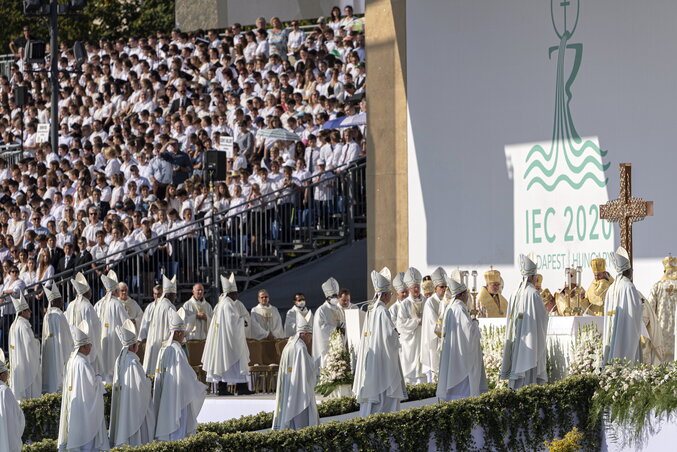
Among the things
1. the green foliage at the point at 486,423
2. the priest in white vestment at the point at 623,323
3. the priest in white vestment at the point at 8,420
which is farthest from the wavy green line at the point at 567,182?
the priest in white vestment at the point at 8,420

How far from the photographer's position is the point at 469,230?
24031 mm

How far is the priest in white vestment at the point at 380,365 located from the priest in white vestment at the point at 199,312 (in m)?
6.68

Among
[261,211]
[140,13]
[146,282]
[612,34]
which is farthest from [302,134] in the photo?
[140,13]

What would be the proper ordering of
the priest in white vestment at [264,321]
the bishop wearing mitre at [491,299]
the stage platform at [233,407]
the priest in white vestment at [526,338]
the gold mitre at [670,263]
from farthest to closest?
1. the priest in white vestment at [264,321]
2. the stage platform at [233,407]
3. the bishop wearing mitre at [491,299]
4. the gold mitre at [670,263]
5. the priest in white vestment at [526,338]

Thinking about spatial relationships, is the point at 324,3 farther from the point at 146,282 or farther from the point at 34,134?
the point at 146,282

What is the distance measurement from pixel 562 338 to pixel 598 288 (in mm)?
1130

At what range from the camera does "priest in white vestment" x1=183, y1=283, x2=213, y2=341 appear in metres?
25.5

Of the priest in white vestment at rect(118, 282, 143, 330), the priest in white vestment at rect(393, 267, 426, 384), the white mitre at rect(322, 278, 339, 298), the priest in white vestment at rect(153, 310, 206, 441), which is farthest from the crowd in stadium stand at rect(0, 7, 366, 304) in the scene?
the priest in white vestment at rect(153, 310, 206, 441)

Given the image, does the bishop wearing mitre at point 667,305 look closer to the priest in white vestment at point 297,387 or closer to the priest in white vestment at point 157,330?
the priest in white vestment at point 297,387

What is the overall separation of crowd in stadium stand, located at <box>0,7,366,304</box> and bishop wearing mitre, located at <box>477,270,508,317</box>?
22.2 ft

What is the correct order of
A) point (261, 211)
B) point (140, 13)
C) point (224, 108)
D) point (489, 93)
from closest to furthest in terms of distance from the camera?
point (489, 93)
point (261, 211)
point (224, 108)
point (140, 13)

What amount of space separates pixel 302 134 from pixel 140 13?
23037mm

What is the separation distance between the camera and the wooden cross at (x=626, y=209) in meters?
18.7

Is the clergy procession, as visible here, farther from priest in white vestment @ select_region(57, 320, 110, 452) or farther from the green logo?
the green logo
